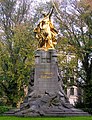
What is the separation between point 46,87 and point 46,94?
0.81 meters

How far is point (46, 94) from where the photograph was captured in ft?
71.9

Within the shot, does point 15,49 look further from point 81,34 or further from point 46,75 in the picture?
point 46,75

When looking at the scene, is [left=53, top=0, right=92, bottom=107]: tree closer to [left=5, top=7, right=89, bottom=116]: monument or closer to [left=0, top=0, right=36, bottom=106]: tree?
[left=0, top=0, right=36, bottom=106]: tree

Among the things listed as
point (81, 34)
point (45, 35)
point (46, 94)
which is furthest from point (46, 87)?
point (81, 34)

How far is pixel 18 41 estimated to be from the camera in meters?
33.9

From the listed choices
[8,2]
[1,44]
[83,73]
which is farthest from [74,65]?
[8,2]

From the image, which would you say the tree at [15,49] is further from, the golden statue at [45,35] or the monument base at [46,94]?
the monument base at [46,94]

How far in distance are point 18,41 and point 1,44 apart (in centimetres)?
178

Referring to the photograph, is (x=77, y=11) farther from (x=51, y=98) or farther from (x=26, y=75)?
(x=51, y=98)

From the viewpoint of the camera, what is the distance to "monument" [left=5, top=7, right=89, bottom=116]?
2029 centimetres

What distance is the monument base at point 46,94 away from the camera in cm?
2017

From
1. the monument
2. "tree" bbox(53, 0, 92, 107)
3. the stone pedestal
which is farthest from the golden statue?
"tree" bbox(53, 0, 92, 107)

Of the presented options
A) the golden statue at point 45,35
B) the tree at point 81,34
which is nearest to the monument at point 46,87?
the golden statue at point 45,35

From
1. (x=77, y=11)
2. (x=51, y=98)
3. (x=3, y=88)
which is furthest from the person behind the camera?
(x=3, y=88)
